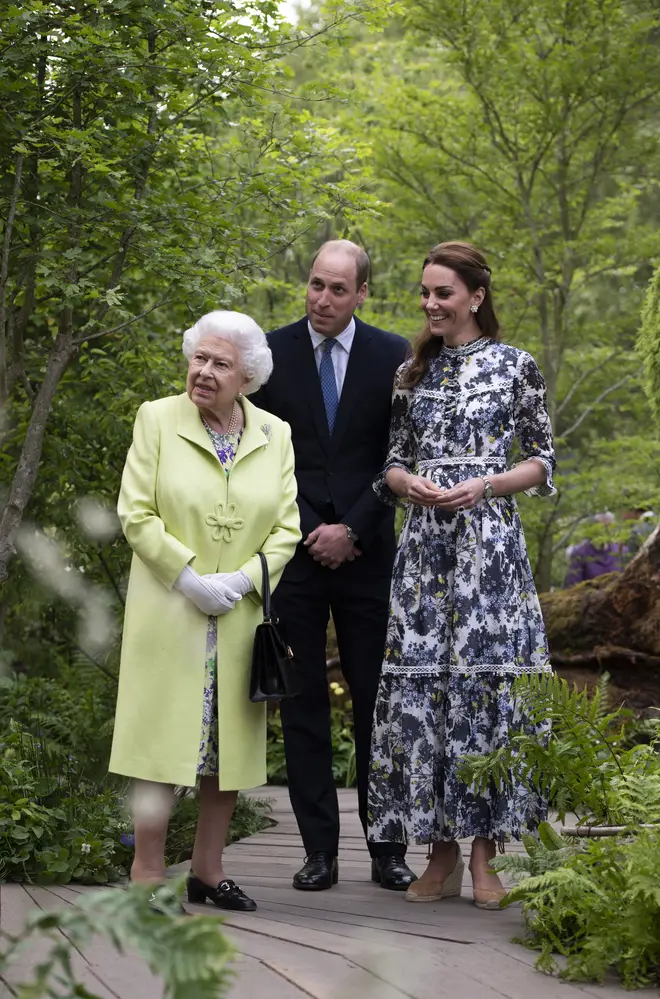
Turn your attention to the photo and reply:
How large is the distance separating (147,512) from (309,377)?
110cm

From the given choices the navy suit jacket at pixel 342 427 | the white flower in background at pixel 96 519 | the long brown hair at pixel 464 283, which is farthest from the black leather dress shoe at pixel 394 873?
the white flower in background at pixel 96 519

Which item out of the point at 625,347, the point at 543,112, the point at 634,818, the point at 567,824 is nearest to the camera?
the point at 634,818

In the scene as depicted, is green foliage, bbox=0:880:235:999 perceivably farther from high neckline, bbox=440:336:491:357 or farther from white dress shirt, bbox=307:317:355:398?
white dress shirt, bbox=307:317:355:398

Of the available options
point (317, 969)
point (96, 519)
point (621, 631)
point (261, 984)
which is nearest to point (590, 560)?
point (621, 631)

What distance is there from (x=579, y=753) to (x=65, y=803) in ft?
6.14

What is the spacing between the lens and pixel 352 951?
3.08 metres

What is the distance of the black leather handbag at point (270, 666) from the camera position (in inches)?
143

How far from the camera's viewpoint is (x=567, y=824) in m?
5.12

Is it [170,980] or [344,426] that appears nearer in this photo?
[170,980]

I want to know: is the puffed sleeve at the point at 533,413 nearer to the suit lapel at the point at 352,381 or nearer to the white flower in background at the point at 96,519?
the suit lapel at the point at 352,381

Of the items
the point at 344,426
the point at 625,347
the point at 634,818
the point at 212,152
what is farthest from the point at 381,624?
the point at 625,347

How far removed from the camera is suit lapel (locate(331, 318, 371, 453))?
443 cm

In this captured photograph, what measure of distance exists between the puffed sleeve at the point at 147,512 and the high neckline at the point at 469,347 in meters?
1.06

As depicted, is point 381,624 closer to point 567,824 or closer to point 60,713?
point 567,824
